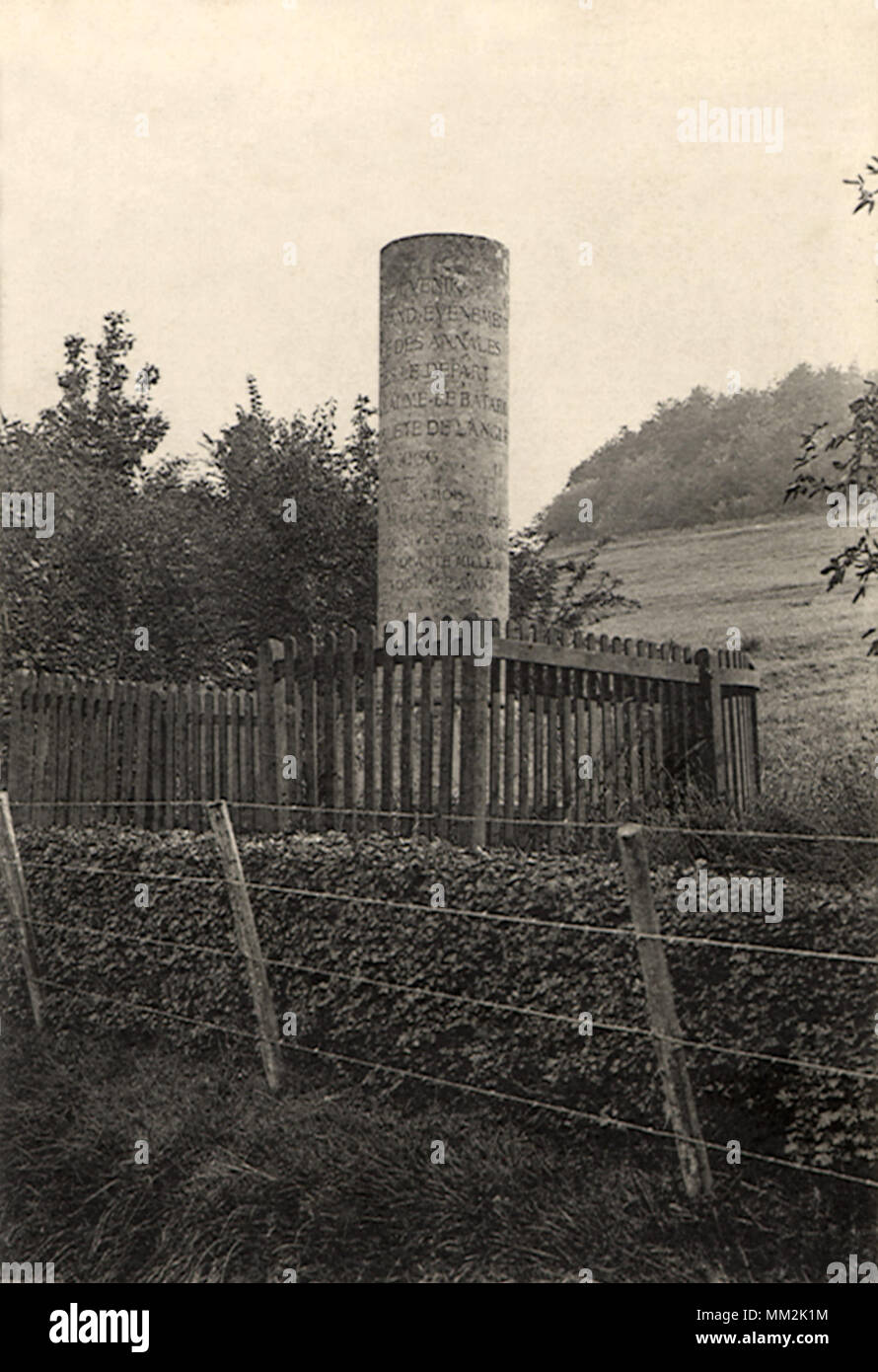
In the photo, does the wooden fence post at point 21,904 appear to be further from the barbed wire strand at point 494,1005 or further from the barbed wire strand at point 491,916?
the barbed wire strand at point 494,1005

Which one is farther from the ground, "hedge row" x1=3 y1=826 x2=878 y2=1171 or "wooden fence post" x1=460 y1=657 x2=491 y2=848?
"wooden fence post" x1=460 y1=657 x2=491 y2=848

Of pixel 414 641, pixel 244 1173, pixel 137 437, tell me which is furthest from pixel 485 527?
Answer: pixel 137 437

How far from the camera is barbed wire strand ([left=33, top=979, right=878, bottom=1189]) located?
393 cm

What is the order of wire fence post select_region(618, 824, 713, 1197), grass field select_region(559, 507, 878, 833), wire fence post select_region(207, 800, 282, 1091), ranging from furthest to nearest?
grass field select_region(559, 507, 878, 833), wire fence post select_region(207, 800, 282, 1091), wire fence post select_region(618, 824, 713, 1197)

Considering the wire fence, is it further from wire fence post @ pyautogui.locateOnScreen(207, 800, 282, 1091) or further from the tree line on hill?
the tree line on hill

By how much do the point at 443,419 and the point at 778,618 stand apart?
12123mm

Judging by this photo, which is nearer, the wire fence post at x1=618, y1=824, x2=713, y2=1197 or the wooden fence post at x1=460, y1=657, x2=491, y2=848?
the wire fence post at x1=618, y1=824, x2=713, y2=1197

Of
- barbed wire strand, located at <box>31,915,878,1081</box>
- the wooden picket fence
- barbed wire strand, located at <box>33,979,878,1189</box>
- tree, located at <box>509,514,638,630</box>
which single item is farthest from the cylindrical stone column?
barbed wire strand, located at <box>33,979,878,1189</box>

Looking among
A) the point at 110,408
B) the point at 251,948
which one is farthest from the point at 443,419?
the point at 110,408

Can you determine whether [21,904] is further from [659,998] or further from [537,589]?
[537,589]

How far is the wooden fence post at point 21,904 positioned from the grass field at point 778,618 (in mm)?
6093

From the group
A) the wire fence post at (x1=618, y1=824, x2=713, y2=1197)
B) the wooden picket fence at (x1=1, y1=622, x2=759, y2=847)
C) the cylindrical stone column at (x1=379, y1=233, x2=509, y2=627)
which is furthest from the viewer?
the cylindrical stone column at (x1=379, y1=233, x2=509, y2=627)

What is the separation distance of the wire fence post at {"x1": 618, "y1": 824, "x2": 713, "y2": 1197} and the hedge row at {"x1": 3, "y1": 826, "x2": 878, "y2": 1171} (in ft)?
0.52

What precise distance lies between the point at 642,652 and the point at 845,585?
46.5ft
